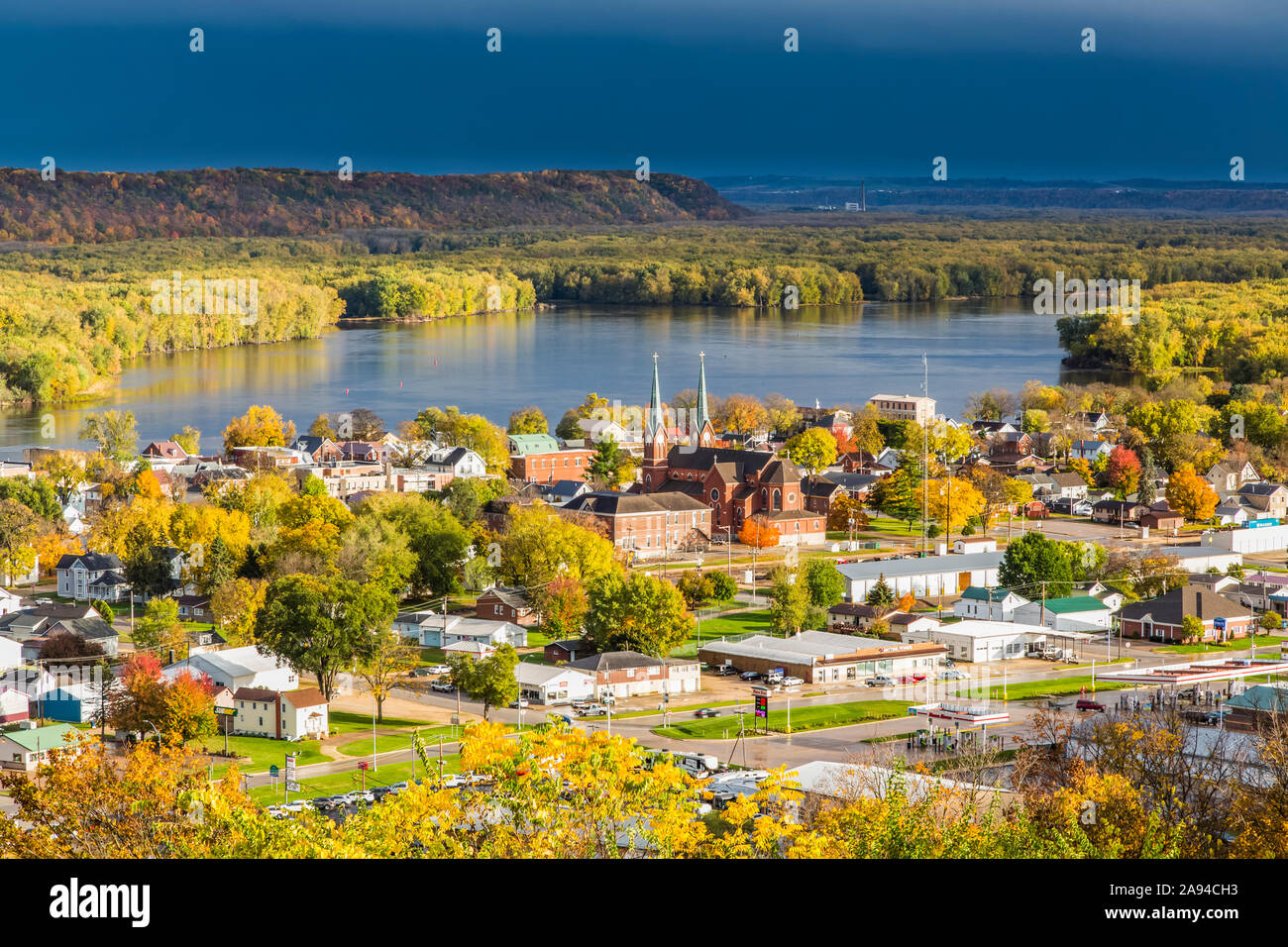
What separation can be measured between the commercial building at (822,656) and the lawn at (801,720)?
3.56 ft

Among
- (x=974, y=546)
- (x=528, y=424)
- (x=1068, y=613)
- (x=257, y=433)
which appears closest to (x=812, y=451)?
(x=528, y=424)

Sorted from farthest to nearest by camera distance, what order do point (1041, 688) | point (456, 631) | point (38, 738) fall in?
point (456, 631)
point (1041, 688)
point (38, 738)

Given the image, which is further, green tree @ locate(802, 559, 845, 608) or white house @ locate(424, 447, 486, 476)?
white house @ locate(424, 447, 486, 476)

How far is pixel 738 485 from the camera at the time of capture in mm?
22469

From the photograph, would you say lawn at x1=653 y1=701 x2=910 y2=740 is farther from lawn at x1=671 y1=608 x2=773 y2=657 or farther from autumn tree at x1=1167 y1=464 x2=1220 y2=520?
autumn tree at x1=1167 y1=464 x2=1220 y2=520

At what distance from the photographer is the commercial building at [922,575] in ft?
61.0

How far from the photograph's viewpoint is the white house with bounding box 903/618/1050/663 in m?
15.9

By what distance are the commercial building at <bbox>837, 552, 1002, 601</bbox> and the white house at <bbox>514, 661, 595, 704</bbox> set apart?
4.90 m

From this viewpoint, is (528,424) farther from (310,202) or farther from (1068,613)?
(310,202)

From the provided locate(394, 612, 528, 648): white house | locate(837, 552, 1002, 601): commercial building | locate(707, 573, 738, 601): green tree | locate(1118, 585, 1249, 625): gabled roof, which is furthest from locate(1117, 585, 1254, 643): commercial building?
locate(394, 612, 528, 648): white house

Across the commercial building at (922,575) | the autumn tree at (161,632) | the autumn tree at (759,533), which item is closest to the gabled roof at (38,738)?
the autumn tree at (161,632)

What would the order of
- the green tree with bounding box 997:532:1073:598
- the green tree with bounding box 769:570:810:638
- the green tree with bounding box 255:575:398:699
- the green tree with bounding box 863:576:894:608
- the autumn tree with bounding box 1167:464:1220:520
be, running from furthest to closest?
the autumn tree with bounding box 1167:464:1220:520, the green tree with bounding box 997:532:1073:598, the green tree with bounding box 863:576:894:608, the green tree with bounding box 769:570:810:638, the green tree with bounding box 255:575:398:699

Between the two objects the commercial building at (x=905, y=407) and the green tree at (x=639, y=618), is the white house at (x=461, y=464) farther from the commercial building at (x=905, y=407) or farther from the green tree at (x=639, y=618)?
the green tree at (x=639, y=618)

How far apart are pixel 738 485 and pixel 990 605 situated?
17.7 ft
